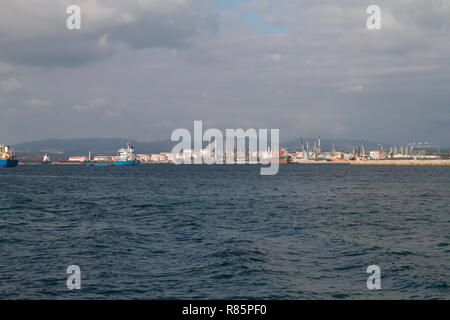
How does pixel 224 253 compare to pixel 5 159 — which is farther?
pixel 5 159

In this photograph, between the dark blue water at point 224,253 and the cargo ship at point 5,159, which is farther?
the cargo ship at point 5,159

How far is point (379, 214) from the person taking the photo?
2911 cm

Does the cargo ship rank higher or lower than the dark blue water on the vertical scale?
higher

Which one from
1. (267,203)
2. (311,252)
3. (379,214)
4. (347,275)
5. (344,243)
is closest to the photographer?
(347,275)

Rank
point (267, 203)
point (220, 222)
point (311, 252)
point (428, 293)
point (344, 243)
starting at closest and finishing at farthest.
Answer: point (428, 293) < point (311, 252) < point (344, 243) < point (220, 222) < point (267, 203)

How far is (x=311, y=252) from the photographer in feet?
54.7

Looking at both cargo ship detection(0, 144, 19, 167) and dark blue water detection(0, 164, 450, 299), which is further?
cargo ship detection(0, 144, 19, 167)

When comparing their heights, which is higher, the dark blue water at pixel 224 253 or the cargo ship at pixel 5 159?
the cargo ship at pixel 5 159

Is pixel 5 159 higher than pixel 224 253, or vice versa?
pixel 5 159

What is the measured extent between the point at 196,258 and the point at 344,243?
23.3 feet
